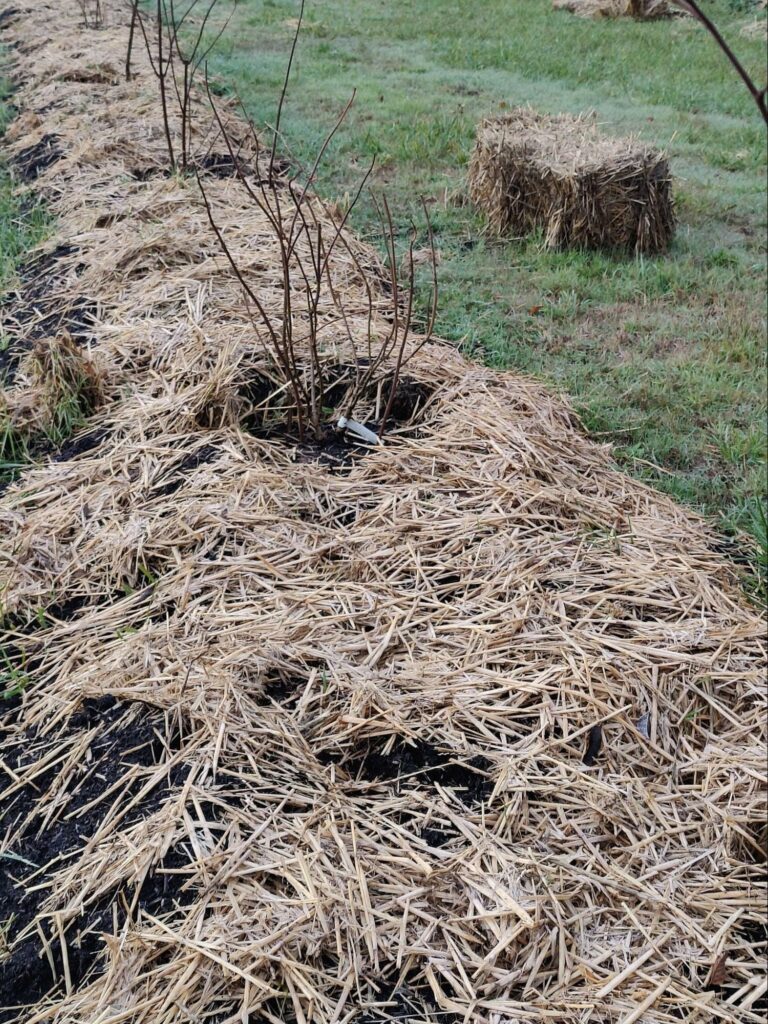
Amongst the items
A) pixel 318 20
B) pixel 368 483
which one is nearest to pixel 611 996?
pixel 368 483

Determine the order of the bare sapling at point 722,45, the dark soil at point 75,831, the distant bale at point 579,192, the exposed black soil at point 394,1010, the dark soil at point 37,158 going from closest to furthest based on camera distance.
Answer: the bare sapling at point 722,45
the exposed black soil at point 394,1010
the dark soil at point 75,831
the distant bale at point 579,192
the dark soil at point 37,158

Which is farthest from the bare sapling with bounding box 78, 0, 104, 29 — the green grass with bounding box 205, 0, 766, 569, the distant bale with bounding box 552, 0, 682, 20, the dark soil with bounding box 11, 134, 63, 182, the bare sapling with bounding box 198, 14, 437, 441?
the bare sapling with bounding box 198, 14, 437, 441

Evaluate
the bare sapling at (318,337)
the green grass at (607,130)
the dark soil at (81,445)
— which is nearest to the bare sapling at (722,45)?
the bare sapling at (318,337)

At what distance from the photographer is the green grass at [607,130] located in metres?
3.45

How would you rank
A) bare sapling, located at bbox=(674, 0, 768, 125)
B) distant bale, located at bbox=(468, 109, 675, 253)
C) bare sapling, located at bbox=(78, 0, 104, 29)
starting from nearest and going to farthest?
1. bare sapling, located at bbox=(674, 0, 768, 125)
2. distant bale, located at bbox=(468, 109, 675, 253)
3. bare sapling, located at bbox=(78, 0, 104, 29)

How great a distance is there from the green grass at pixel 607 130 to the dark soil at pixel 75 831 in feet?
5.76

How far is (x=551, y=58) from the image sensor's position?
8266 millimetres

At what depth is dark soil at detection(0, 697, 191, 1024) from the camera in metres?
1.62

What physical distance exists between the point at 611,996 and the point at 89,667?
1296 mm

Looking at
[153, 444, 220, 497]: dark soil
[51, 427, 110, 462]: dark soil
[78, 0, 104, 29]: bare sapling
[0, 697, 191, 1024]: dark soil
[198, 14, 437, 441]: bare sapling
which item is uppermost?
[78, 0, 104, 29]: bare sapling

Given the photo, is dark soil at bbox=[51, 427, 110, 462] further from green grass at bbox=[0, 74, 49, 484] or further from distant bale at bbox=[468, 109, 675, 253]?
distant bale at bbox=[468, 109, 675, 253]

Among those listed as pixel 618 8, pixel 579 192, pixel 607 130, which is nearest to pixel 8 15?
pixel 618 8

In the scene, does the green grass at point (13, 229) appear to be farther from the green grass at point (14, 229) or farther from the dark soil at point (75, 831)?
the dark soil at point (75, 831)

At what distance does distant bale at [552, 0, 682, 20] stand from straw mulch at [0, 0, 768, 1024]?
8.12 m
